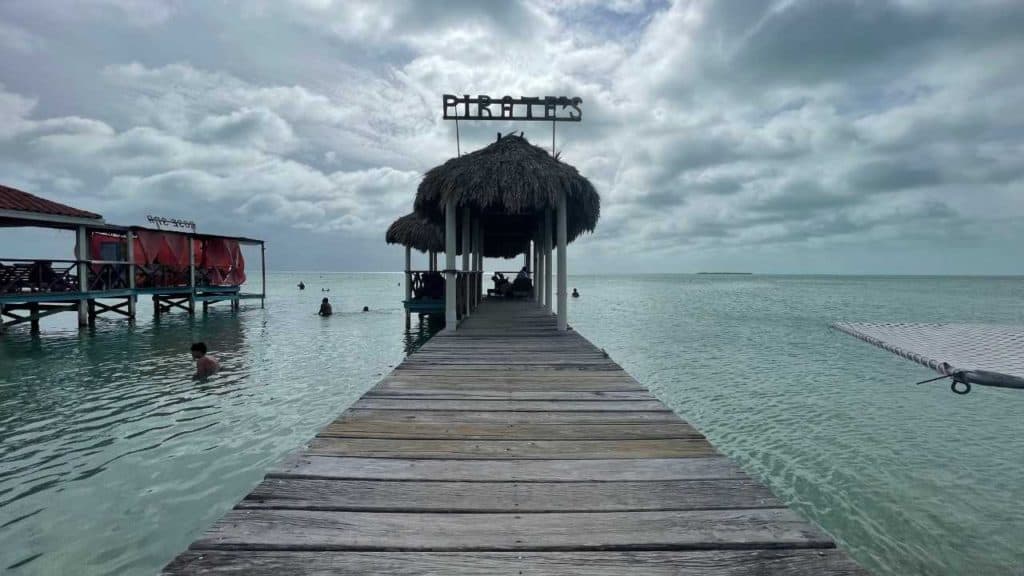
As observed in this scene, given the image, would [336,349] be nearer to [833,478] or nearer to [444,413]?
[444,413]

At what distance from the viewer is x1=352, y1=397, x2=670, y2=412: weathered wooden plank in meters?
3.89

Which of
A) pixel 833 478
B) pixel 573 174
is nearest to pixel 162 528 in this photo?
pixel 833 478

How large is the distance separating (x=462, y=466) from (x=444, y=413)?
110 cm

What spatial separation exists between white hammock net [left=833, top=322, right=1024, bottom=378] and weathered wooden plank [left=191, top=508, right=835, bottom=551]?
27.4 ft

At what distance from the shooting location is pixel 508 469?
8.69 feet

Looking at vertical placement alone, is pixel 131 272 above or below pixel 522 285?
above

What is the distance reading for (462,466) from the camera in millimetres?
2691

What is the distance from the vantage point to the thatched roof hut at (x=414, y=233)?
18.1m

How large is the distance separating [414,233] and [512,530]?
55.3 ft

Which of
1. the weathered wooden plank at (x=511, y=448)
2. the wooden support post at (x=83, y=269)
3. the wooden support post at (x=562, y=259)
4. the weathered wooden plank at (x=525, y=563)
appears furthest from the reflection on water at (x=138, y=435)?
the wooden support post at (x=562, y=259)

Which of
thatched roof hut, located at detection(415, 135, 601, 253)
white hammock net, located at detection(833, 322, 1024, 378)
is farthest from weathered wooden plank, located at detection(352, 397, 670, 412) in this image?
white hammock net, located at detection(833, 322, 1024, 378)

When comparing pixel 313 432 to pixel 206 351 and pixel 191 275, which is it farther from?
pixel 191 275

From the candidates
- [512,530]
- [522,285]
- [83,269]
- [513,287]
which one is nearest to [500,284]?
[513,287]

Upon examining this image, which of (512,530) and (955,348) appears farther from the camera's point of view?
(955,348)
